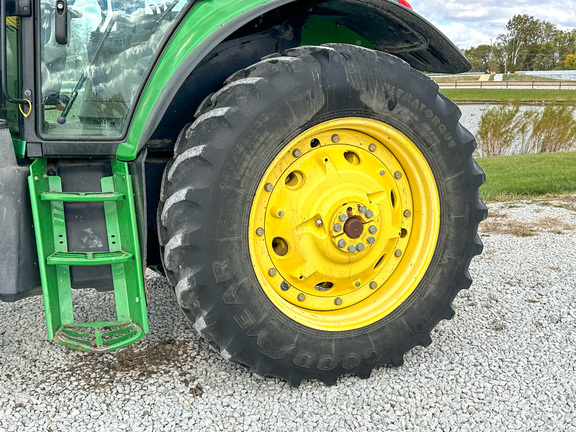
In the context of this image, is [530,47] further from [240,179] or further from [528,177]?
[240,179]

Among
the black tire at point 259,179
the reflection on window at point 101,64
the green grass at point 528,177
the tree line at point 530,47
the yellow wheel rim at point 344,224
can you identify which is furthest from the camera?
the tree line at point 530,47

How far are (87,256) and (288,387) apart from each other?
3.47 feet

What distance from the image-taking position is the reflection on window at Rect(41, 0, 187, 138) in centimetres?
242

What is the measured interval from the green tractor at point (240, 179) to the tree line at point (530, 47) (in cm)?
6840

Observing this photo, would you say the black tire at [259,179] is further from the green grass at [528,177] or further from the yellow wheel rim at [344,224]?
the green grass at [528,177]

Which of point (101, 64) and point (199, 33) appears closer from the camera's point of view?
point (199, 33)

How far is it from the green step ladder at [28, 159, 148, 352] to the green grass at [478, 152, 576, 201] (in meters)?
5.48

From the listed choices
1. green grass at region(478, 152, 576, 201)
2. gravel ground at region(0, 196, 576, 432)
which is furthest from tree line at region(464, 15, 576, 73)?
→ gravel ground at region(0, 196, 576, 432)

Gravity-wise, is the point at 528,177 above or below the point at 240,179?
below

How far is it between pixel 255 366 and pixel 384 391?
603mm

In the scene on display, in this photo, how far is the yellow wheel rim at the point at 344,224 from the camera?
2.56 m

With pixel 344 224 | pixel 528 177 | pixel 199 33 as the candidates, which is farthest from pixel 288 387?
pixel 528 177

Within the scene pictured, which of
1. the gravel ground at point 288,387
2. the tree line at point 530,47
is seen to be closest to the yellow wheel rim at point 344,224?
the gravel ground at point 288,387

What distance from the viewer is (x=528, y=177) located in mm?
8094
